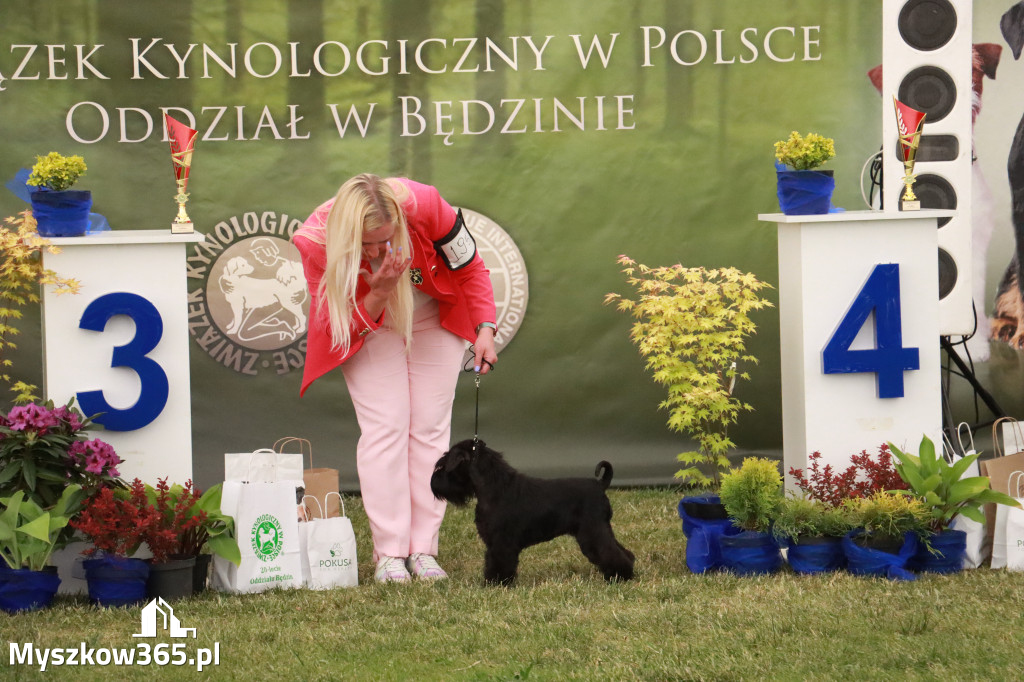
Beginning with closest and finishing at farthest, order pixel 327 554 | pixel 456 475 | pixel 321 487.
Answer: pixel 456 475
pixel 327 554
pixel 321 487

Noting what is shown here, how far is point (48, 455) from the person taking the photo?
3.83 m

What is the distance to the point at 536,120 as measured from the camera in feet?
18.7

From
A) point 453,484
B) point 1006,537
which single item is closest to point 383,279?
point 453,484

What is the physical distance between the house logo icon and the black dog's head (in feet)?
2.94

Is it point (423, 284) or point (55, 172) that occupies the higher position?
point (55, 172)

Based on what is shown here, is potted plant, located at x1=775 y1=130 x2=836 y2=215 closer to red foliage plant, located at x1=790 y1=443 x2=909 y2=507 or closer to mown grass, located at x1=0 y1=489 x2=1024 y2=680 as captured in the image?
red foliage plant, located at x1=790 y1=443 x2=909 y2=507

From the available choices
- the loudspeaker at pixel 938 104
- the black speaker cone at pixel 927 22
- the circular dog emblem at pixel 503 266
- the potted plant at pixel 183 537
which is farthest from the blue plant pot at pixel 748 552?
the black speaker cone at pixel 927 22

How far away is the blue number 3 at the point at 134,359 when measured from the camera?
13.2 feet

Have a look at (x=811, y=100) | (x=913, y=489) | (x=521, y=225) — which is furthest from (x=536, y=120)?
(x=913, y=489)

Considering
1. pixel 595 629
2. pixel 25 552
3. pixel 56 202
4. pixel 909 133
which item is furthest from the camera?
pixel 909 133

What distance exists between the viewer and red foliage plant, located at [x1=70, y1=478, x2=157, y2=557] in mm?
3729

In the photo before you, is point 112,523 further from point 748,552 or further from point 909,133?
point 909,133

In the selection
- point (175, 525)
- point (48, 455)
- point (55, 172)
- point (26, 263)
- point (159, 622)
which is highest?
point (55, 172)

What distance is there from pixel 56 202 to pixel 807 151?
104 inches
